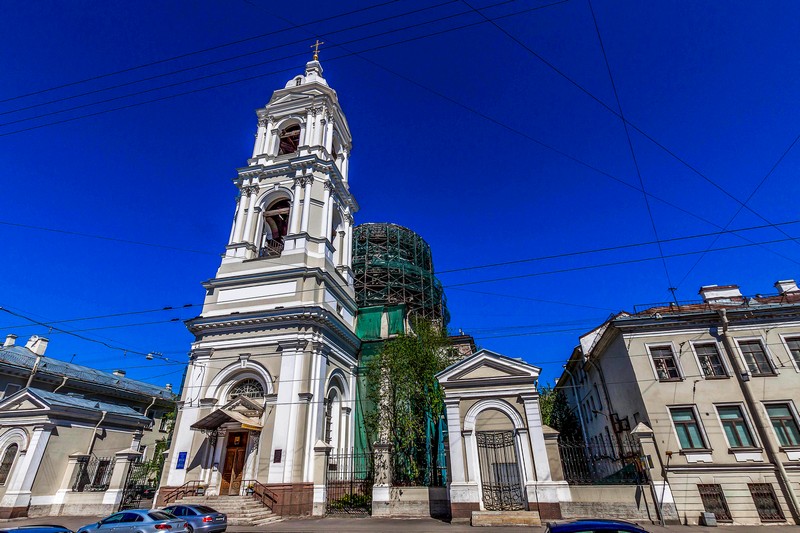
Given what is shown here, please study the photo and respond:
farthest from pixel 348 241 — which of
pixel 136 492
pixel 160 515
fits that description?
pixel 160 515

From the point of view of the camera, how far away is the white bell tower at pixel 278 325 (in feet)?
60.7

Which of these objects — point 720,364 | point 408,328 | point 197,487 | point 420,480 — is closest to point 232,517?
point 197,487

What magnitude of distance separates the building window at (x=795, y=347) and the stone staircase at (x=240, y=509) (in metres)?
22.1

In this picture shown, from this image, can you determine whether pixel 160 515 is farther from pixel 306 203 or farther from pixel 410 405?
pixel 306 203

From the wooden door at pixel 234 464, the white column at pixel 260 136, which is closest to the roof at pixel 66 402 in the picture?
the wooden door at pixel 234 464

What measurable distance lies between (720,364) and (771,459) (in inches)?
142

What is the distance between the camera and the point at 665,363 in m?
17.0

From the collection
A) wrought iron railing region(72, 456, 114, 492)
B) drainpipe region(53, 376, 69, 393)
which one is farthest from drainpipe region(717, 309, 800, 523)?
drainpipe region(53, 376, 69, 393)

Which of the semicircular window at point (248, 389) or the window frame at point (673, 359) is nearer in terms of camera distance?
the window frame at point (673, 359)

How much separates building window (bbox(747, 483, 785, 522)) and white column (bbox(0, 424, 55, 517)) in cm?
3118

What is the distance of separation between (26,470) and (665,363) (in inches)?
1194

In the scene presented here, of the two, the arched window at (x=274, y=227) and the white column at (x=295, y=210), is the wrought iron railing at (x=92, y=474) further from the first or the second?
the white column at (x=295, y=210)

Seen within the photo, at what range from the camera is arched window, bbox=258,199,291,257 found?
1029 inches

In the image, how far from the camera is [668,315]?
701 inches
